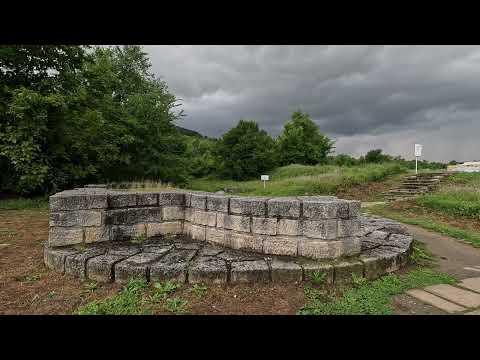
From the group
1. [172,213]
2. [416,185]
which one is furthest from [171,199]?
[416,185]

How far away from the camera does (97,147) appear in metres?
13.5

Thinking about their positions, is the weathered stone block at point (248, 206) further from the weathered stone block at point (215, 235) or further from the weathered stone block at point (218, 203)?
the weathered stone block at point (215, 235)

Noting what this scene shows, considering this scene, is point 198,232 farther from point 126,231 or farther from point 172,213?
point 126,231

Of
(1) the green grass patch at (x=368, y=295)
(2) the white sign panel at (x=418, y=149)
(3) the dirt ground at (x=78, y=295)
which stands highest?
(2) the white sign panel at (x=418, y=149)

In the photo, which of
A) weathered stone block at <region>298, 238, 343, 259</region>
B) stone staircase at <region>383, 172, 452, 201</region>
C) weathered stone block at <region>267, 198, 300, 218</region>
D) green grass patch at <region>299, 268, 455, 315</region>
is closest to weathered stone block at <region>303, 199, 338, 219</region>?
weathered stone block at <region>267, 198, 300, 218</region>

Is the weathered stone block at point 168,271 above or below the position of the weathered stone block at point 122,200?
below

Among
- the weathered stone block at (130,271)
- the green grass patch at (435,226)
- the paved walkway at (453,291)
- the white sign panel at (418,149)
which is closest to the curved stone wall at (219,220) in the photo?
the paved walkway at (453,291)

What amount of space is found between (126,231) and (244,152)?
1095 inches

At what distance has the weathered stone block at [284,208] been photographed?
3732mm

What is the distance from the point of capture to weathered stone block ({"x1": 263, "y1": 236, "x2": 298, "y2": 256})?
3761 mm

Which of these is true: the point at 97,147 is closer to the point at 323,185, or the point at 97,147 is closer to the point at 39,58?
the point at 39,58

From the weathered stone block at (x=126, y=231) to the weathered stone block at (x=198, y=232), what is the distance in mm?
861

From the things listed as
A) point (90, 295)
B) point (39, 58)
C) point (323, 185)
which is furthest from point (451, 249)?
point (39, 58)

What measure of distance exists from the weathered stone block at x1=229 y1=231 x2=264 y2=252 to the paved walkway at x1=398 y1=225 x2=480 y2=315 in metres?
1.86
